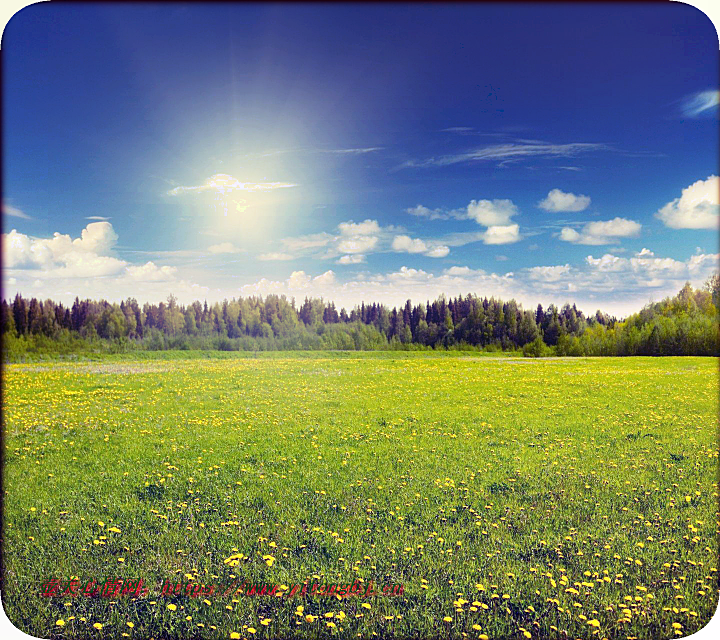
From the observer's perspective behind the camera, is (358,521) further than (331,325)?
No

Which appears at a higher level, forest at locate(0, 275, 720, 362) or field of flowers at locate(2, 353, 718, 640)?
forest at locate(0, 275, 720, 362)

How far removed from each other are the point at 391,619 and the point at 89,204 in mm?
7872

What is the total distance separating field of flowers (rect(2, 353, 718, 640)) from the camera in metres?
4.16

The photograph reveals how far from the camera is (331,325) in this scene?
10.1m

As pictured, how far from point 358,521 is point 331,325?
17.1 ft

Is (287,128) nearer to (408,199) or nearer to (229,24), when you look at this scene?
(229,24)

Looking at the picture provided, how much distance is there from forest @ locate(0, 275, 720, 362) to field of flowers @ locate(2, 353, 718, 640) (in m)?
0.77

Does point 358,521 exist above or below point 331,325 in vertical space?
below

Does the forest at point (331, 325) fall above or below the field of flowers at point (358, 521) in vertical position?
above

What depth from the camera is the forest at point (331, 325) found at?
9.39 metres

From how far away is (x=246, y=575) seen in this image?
4438mm

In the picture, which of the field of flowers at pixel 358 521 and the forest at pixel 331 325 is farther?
the forest at pixel 331 325

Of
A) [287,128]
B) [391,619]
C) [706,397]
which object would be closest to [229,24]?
[287,128]

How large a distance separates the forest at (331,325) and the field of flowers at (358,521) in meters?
0.77
